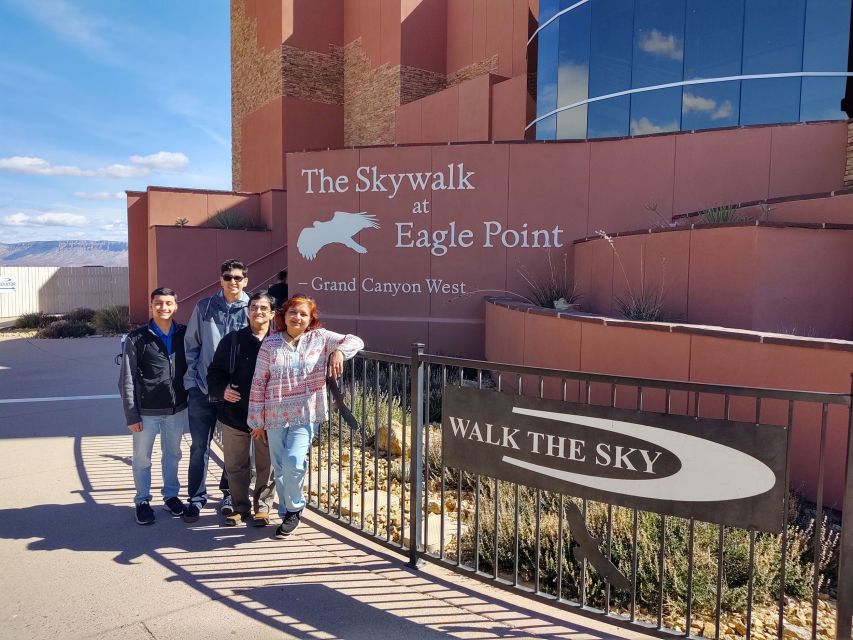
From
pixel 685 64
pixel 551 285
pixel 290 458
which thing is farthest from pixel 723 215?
pixel 685 64

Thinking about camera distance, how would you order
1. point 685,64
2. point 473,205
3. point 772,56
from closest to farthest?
1. point 473,205
2. point 772,56
3. point 685,64

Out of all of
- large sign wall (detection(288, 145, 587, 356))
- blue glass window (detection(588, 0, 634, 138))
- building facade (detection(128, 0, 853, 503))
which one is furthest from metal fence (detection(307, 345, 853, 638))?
blue glass window (detection(588, 0, 634, 138))

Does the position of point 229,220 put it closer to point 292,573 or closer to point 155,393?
point 155,393

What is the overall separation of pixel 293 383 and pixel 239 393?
1.42ft

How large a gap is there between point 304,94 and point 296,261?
14.1 m

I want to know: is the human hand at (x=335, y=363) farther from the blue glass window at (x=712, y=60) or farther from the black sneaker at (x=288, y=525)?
the blue glass window at (x=712, y=60)

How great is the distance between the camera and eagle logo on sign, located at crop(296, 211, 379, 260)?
38.2ft

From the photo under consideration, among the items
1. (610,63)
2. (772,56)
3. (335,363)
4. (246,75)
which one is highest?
(246,75)

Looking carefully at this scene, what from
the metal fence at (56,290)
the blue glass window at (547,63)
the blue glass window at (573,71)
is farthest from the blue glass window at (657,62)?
the metal fence at (56,290)

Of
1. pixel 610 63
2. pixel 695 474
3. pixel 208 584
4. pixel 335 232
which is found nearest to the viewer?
pixel 695 474

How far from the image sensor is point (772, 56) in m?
14.2

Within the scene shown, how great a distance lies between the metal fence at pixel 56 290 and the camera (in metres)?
28.8

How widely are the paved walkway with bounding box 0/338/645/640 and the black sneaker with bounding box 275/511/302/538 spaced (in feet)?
0.31

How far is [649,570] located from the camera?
3.87 meters
